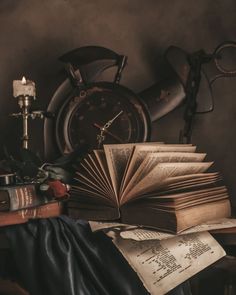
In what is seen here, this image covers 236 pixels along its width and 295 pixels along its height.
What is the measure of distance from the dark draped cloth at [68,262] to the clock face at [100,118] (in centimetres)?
53

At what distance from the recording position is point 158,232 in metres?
0.98

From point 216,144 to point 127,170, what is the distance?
0.66 meters

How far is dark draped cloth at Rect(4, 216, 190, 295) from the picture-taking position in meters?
0.93

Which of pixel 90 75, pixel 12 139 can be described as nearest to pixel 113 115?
pixel 90 75

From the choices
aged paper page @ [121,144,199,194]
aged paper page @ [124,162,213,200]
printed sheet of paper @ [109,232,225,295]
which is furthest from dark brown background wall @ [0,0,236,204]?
printed sheet of paper @ [109,232,225,295]

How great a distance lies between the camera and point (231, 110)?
165 cm

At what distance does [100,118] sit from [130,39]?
0.36 meters

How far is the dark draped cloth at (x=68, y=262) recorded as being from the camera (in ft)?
3.04

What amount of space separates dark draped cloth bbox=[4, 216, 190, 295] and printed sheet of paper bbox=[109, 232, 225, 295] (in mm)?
43

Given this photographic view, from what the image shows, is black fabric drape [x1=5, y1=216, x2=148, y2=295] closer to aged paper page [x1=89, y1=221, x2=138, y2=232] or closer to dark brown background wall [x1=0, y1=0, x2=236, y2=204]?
aged paper page [x1=89, y1=221, x2=138, y2=232]

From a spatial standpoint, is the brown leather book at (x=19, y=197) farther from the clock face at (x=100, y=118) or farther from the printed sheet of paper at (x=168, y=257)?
the clock face at (x=100, y=118)

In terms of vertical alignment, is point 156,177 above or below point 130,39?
below

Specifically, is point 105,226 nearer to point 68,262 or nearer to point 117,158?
point 68,262

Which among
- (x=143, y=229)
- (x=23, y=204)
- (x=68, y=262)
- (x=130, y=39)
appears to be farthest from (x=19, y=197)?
(x=130, y=39)
